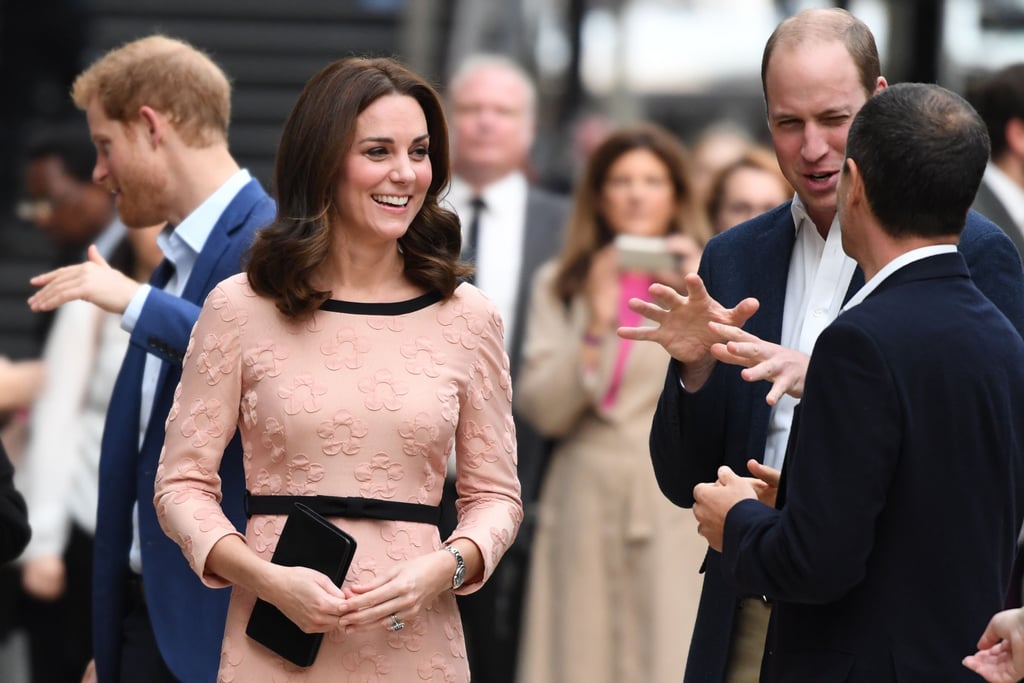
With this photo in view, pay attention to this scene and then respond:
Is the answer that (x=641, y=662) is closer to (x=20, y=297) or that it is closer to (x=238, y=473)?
(x=238, y=473)

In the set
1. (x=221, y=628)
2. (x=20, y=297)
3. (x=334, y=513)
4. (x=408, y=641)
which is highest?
(x=334, y=513)

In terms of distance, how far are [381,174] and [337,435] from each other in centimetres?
53

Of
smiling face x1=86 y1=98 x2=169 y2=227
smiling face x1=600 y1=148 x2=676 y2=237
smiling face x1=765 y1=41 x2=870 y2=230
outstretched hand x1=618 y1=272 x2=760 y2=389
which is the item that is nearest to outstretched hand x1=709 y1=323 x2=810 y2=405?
outstretched hand x1=618 y1=272 x2=760 y2=389

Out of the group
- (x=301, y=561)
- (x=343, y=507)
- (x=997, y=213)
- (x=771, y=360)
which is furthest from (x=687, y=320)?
(x=997, y=213)

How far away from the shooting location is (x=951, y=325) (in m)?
2.88

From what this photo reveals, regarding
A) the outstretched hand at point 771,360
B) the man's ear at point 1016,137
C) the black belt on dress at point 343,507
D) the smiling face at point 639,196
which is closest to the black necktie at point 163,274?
the black belt on dress at point 343,507

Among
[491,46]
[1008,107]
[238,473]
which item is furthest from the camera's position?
[491,46]

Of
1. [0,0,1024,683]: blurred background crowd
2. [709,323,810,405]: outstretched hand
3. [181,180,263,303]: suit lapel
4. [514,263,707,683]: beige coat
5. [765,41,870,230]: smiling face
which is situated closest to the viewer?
[709,323,810,405]: outstretched hand

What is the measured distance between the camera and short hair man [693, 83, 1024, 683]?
282 cm

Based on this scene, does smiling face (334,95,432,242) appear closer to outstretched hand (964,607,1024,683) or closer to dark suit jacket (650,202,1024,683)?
dark suit jacket (650,202,1024,683)

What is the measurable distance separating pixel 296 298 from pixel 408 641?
710 millimetres

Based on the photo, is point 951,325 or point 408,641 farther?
point 408,641

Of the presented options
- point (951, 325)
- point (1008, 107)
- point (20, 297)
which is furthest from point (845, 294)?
point (20, 297)

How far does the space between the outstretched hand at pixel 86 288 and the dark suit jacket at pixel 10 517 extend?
361mm
